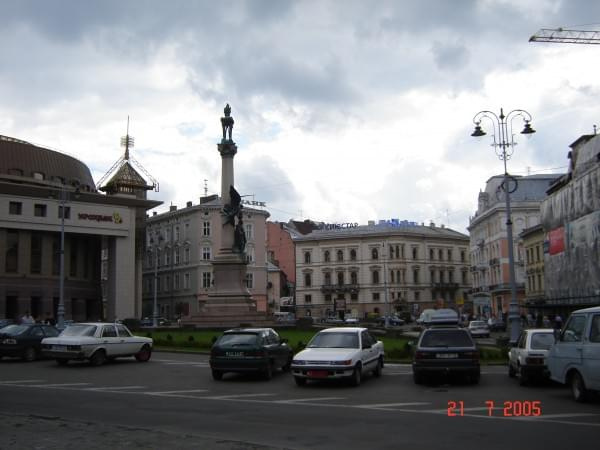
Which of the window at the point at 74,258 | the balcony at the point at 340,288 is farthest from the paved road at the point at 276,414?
the balcony at the point at 340,288

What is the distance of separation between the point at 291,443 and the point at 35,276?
59.4m

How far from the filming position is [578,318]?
13930 millimetres

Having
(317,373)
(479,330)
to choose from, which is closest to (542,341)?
(317,373)

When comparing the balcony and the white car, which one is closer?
Result: the white car

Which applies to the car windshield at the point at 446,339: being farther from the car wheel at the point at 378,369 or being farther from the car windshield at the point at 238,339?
the car windshield at the point at 238,339

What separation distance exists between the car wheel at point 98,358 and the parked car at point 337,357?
868 centimetres

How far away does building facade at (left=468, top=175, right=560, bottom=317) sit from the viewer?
82188 millimetres

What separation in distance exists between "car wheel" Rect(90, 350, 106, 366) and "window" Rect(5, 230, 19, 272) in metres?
43.9

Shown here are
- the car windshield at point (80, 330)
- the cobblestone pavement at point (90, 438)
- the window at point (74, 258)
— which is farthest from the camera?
the window at point (74, 258)

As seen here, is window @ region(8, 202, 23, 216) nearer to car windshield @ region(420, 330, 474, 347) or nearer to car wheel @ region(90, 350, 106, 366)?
car wheel @ region(90, 350, 106, 366)

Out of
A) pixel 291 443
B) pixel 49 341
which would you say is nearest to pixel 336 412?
pixel 291 443

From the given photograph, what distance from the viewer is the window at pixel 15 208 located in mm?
62094

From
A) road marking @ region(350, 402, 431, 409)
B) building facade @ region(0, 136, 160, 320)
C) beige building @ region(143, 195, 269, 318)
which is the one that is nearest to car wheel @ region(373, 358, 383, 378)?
road marking @ region(350, 402, 431, 409)

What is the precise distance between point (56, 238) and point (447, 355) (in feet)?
185
